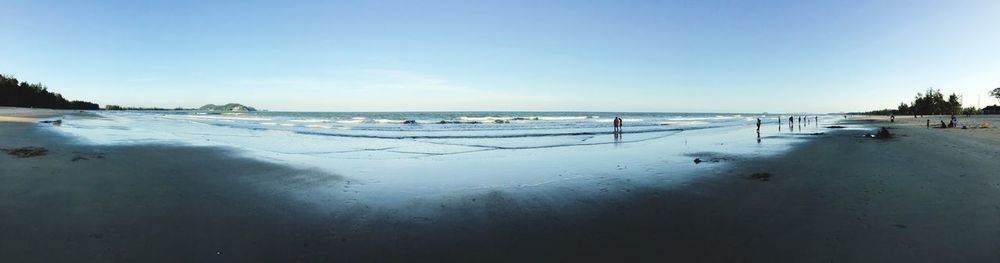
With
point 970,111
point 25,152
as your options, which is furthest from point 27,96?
point 970,111

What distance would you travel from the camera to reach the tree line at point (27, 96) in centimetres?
8394

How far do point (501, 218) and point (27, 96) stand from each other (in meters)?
134

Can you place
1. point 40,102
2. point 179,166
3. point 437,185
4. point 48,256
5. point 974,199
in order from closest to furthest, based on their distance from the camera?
point 48,256
point 974,199
point 437,185
point 179,166
point 40,102

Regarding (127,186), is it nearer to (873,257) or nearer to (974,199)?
(873,257)

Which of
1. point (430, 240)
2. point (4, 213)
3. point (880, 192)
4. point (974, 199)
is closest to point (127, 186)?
point (4, 213)

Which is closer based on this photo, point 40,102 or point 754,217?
point 754,217

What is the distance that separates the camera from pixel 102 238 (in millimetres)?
5188

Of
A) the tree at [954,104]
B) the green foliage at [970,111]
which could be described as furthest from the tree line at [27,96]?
the green foliage at [970,111]

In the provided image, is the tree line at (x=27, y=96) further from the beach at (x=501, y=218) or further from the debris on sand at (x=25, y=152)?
the beach at (x=501, y=218)

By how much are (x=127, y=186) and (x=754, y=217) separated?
1137 cm

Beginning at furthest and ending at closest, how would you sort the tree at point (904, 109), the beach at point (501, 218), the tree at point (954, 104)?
the tree at point (904, 109) → the tree at point (954, 104) → the beach at point (501, 218)

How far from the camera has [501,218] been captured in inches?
257

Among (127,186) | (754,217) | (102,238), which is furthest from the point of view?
(127,186)

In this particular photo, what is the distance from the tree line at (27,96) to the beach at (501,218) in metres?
111
